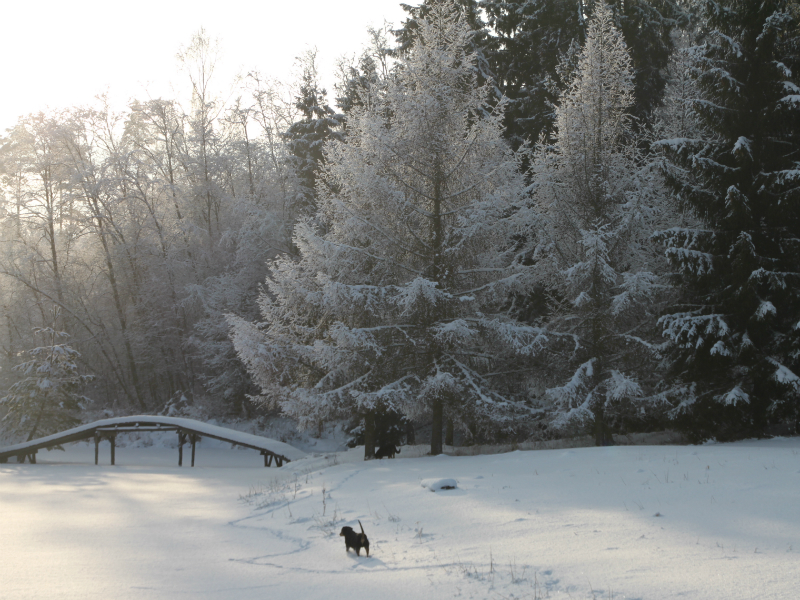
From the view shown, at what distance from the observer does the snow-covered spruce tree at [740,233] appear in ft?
41.3

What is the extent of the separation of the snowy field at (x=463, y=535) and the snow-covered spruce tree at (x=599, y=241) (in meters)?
3.86

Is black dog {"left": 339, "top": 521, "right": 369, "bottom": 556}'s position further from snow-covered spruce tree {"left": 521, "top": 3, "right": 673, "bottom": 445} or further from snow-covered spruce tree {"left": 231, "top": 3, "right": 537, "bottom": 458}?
snow-covered spruce tree {"left": 521, "top": 3, "right": 673, "bottom": 445}

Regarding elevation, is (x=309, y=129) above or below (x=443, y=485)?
above

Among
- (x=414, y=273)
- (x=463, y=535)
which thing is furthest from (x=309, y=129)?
(x=463, y=535)

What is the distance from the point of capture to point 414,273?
587 inches

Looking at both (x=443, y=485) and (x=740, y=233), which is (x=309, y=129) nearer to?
(x=740, y=233)

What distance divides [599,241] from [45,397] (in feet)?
70.0

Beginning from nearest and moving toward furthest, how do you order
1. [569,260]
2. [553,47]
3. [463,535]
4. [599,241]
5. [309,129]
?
1. [463,535]
2. [599,241]
3. [569,260]
4. [553,47]
5. [309,129]

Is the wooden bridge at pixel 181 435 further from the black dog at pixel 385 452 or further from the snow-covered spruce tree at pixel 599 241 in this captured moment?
the snow-covered spruce tree at pixel 599 241

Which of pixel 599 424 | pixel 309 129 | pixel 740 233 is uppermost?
pixel 309 129

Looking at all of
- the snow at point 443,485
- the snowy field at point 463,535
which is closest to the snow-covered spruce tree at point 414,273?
the snowy field at point 463,535

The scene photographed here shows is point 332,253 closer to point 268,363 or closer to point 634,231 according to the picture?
point 268,363

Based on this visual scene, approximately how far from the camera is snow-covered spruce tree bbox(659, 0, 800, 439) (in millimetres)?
12586

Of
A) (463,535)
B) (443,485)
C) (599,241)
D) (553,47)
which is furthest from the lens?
(553,47)
